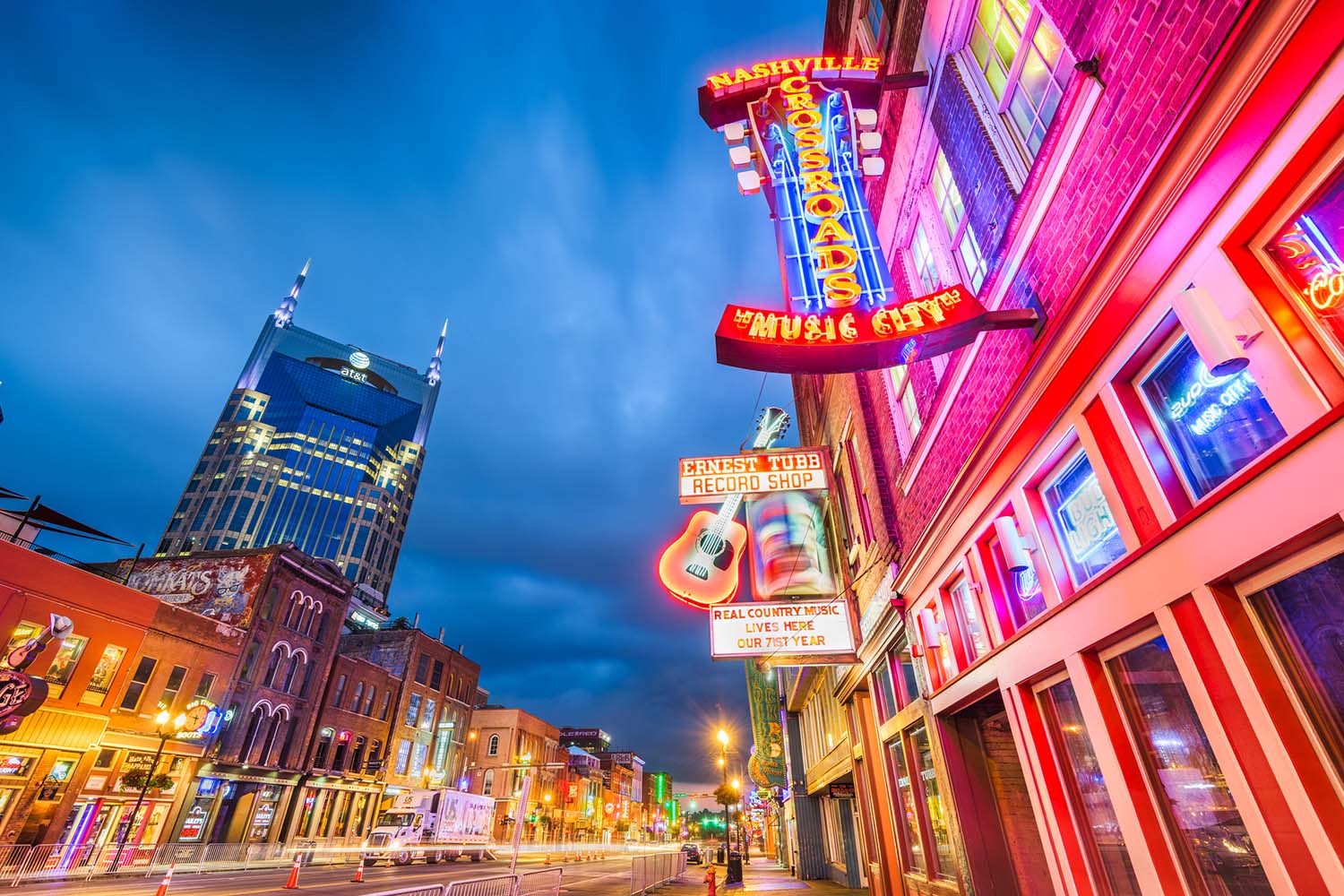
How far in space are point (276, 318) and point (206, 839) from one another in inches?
6865

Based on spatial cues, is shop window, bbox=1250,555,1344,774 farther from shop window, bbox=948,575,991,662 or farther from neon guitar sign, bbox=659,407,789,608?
neon guitar sign, bbox=659,407,789,608

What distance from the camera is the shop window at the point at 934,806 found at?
8.73 metres

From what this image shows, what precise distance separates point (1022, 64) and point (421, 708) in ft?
185

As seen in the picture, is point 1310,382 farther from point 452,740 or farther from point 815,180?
point 452,740

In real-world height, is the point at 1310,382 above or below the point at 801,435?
below

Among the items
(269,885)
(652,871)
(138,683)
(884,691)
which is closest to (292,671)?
(138,683)

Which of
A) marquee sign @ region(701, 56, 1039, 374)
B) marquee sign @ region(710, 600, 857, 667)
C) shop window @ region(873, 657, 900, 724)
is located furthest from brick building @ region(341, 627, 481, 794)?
marquee sign @ region(701, 56, 1039, 374)

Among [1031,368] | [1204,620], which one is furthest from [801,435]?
[1204,620]

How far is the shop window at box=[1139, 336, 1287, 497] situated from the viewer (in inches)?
142

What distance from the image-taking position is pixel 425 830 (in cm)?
3069

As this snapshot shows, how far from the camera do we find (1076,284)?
4.83m

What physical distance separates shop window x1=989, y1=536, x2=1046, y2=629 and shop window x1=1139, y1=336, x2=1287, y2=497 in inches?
93.2

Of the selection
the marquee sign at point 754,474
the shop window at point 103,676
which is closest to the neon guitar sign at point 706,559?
→ the marquee sign at point 754,474

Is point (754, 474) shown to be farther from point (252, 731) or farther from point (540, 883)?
point (252, 731)
